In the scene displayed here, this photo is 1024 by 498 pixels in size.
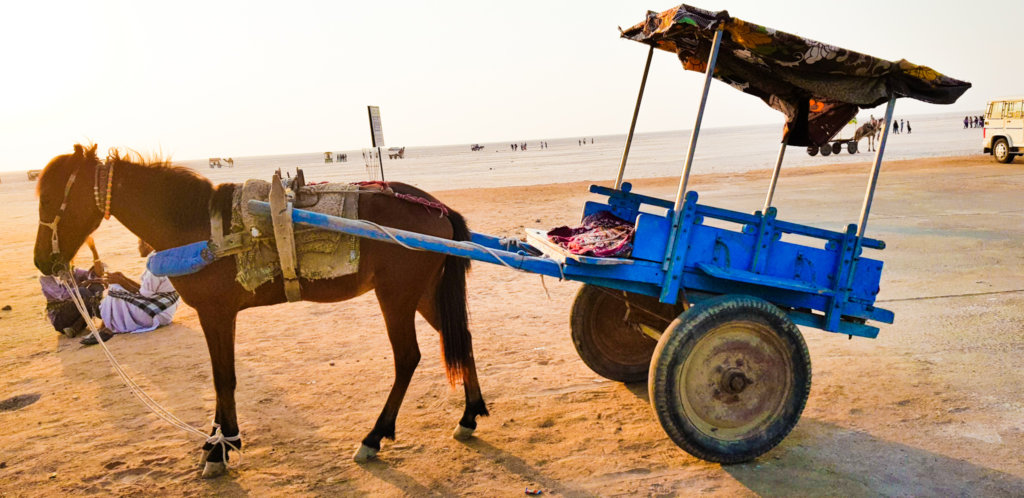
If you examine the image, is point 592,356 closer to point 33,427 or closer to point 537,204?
point 33,427

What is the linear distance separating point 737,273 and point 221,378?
3374 millimetres

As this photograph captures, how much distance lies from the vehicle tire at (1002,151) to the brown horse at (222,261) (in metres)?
27.8

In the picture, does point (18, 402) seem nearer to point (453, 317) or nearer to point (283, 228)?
point (283, 228)

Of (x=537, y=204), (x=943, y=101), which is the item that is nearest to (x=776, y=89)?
(x=943, y=101)

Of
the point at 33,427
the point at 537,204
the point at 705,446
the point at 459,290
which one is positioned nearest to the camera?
the point at 705,446

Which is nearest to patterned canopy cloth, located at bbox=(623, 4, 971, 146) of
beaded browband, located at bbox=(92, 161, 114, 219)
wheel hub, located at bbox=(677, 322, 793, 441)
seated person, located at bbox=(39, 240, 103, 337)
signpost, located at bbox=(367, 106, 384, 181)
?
wheel hub, located at bbox=(677, 322, 793, 441)

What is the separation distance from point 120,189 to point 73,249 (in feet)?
1.63

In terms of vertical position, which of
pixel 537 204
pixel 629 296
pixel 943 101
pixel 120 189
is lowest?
pixel 537 204

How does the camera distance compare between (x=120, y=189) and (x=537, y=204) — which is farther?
(x=537, y=204)

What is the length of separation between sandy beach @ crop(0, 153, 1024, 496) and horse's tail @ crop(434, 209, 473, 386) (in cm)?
52

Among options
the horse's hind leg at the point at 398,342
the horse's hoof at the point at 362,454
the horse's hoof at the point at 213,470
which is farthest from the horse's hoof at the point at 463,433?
the horse's hoof at the point at 213,470

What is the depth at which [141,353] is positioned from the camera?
649 centimetres

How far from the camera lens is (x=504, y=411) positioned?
187 inches

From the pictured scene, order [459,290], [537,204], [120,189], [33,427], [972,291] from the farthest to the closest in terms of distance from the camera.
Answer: [537,204] < [972,291] < [33,427] < [459,290] < [120,189]
